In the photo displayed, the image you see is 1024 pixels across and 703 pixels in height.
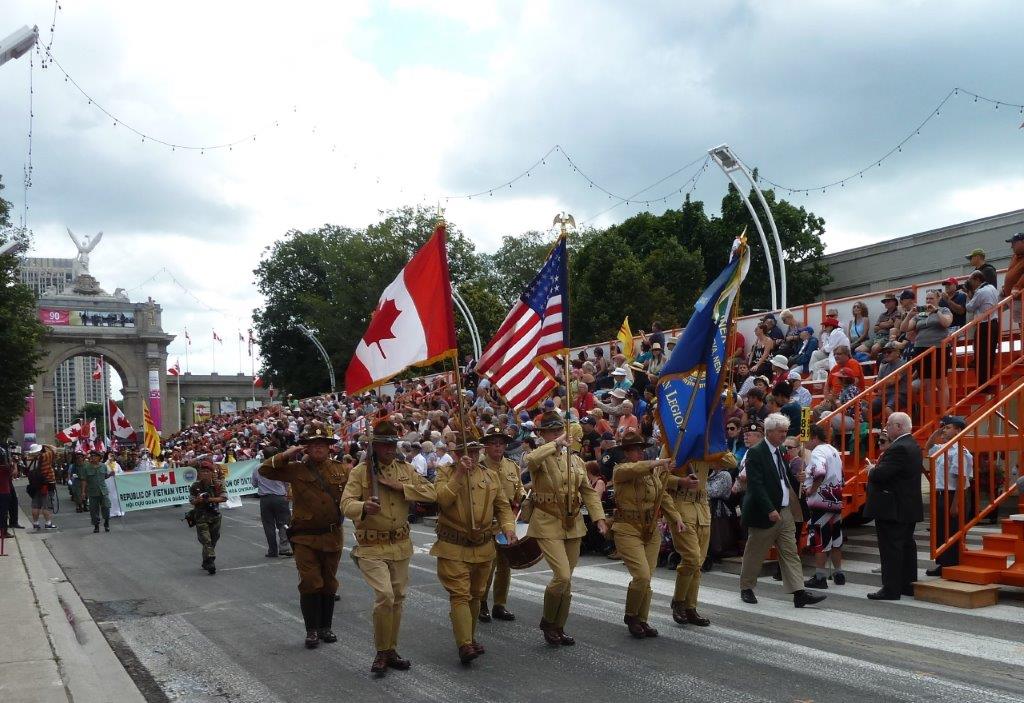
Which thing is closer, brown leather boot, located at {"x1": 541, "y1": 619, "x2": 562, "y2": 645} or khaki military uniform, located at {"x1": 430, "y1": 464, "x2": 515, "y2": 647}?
khaki military uniform, located at {"x1": 430, "y1": 464, "x2": 515, "y2": 647}

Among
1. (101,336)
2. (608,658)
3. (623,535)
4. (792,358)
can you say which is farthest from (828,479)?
(101,336)

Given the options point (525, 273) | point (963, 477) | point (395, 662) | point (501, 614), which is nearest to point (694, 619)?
point (501, 614)

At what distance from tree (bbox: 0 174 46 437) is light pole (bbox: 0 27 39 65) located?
15.7 meters

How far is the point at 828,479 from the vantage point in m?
10.2

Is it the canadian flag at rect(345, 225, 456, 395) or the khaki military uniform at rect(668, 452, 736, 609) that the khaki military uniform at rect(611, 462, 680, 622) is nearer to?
the khaki military uniform at rect(668, 452, 736, 609)

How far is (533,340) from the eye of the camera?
384 inches

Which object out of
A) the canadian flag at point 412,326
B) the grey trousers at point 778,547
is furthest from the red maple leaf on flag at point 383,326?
the grey trousers at point 778,547

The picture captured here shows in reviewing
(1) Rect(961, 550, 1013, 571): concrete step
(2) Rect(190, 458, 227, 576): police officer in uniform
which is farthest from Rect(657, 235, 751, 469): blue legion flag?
(2) Rect(190, 458, 227, 576): police officer in uniform

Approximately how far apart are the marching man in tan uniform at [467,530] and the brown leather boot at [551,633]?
0.60 metres

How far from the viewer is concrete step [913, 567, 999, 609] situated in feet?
28.3

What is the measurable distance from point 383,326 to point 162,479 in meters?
18.1

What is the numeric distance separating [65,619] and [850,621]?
24.9ft

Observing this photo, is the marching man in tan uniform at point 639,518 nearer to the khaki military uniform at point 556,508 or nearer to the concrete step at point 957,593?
the khaki military uniform at point 556,508

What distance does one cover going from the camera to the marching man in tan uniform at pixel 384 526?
7117 millimetres
